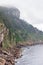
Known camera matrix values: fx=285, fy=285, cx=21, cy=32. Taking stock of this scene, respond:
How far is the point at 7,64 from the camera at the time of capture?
9912 centimetres

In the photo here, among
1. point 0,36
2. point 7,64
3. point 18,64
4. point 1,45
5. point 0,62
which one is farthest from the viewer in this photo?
point 1,45

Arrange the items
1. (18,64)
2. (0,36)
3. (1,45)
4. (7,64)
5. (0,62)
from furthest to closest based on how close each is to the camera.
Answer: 1. (1,45)
2. (0,36)
3. (18,64)
4. (7,64)
5. (0,62)

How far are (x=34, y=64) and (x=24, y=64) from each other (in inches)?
165

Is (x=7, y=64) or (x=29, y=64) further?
(x=29, y=64)

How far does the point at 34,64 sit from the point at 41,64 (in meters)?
2.91

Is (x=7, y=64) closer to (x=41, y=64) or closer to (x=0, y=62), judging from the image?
(x=0, y=62)

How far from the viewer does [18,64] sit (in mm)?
115000

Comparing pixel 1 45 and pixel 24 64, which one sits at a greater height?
pixel 1 45

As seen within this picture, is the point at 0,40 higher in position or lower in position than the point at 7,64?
higher

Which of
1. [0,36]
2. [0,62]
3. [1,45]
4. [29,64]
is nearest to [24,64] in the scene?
[29,64]

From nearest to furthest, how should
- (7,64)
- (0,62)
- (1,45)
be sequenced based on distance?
(0,62) → (7,64) → (1,45)

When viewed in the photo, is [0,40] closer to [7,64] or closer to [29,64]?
[29,64]

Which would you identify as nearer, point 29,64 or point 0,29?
point 29,64

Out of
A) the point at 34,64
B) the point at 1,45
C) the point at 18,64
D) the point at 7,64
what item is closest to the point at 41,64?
the point at 34,64
